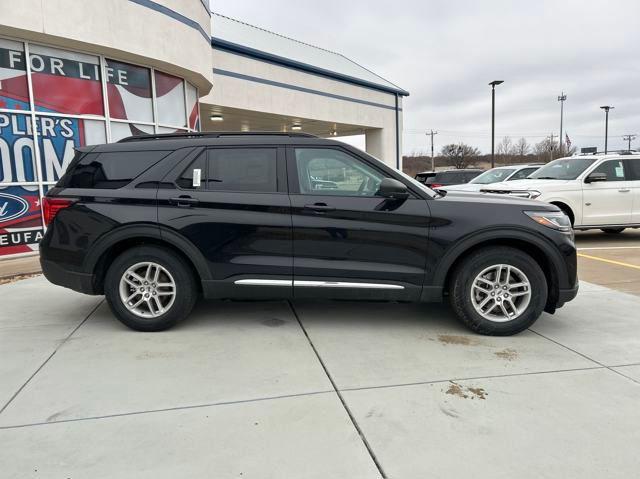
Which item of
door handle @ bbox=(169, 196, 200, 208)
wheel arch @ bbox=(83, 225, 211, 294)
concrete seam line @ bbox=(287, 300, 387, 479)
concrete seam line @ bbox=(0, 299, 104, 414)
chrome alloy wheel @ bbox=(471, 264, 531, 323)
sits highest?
door handle @ bbox=(169, 196, 200, 208)

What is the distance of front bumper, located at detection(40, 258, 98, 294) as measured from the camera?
4426 millimetres

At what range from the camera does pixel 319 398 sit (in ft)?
10.5

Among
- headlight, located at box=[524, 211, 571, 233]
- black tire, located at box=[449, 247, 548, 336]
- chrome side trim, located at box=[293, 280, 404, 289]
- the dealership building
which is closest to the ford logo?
the dealership building

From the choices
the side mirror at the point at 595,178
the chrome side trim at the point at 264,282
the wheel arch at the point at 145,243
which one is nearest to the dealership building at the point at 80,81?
the wheel arch at the point at 145,243

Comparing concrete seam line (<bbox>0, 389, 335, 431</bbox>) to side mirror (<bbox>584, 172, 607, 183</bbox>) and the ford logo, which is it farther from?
side mirror (<bbox>584, 172, 607, 183</bbox>)

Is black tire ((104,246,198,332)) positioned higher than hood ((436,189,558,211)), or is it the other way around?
hood ((436,189,558,211))

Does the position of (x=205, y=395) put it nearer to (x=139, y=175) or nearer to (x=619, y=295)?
(x=139, y=175)

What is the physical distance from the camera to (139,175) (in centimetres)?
448

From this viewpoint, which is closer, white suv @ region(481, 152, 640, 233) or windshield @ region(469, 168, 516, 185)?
white suv @ region(481, 152, 640, 233)

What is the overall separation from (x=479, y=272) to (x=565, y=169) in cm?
744

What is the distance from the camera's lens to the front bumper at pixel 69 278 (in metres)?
4.43

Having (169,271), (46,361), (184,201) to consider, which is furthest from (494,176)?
(46,361)

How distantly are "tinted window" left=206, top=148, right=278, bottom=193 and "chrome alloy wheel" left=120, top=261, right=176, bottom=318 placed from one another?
0.94m

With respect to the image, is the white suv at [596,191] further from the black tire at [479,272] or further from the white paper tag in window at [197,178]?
the white paper tag in window at [197,178]
